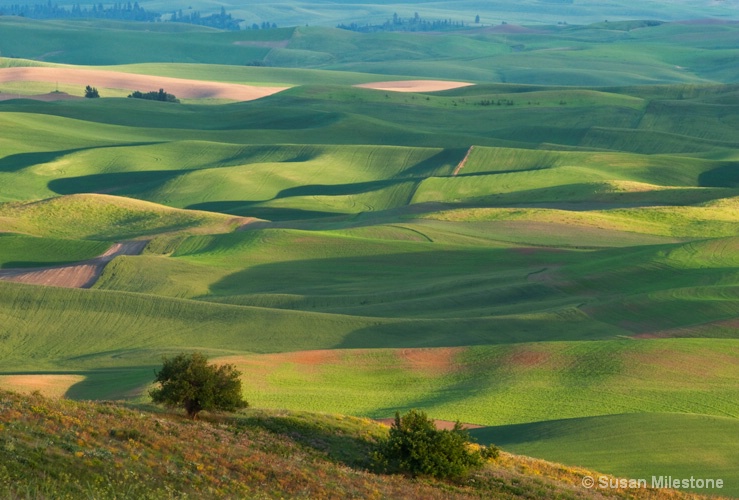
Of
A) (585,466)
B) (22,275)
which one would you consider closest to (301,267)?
(22,275)

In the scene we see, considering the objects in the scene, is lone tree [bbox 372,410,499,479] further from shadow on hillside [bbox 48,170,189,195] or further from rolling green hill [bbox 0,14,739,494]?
shadow on hillside [bbox 48,170,189,195]

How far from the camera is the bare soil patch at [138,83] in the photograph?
573ft

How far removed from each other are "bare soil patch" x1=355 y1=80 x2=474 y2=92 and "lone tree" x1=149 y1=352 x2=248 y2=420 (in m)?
147

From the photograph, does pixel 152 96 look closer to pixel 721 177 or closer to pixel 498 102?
pixel 498 102

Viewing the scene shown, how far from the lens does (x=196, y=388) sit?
2575cm

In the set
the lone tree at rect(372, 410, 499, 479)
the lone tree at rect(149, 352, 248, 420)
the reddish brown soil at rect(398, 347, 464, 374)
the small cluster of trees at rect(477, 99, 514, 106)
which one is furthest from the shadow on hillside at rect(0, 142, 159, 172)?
the lone tree at rect(372, 410, 499, 479)

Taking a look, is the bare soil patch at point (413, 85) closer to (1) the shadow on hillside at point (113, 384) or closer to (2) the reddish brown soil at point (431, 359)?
(2) the reddish brown soil at point (431, 359)

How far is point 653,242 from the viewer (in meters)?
74.8

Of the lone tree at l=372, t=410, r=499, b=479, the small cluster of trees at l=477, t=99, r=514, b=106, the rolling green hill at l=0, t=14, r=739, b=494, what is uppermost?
the small cluster of trees at l=477, t=99, r=514, b=106

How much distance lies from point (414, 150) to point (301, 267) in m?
50.6

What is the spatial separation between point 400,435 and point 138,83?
161m

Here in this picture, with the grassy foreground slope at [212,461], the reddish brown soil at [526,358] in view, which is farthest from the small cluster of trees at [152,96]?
the grassy foreground slope at [212,461]

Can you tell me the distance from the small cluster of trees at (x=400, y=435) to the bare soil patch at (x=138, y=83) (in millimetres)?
147718

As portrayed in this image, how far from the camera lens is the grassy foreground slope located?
1853 centimetres
